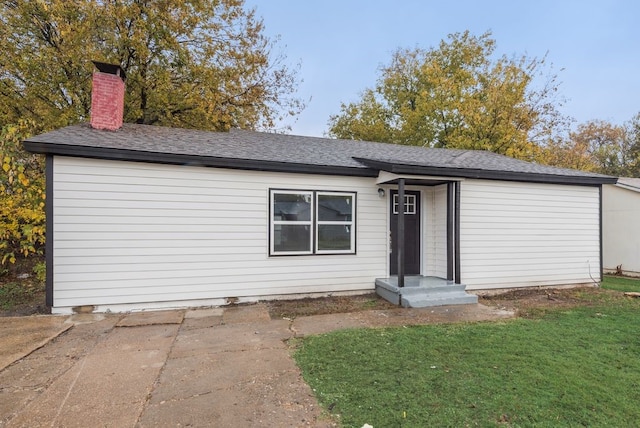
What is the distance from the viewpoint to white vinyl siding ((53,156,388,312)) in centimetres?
565

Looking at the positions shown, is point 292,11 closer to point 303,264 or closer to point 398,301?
point 303,264

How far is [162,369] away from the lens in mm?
3580

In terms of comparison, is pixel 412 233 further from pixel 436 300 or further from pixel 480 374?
pixel 480 374

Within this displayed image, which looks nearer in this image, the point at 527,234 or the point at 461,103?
the point at 527,234

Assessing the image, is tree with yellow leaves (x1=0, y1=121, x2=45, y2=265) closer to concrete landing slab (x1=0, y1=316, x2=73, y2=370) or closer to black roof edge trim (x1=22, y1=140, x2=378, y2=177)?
black roof edge trim (x1=22, y1=140, x2=378, y2=177)

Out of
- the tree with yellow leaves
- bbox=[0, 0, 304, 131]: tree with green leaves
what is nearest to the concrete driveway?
the tree with yellow leaves

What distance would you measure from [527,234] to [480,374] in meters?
5.80

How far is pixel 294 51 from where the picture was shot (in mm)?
14531

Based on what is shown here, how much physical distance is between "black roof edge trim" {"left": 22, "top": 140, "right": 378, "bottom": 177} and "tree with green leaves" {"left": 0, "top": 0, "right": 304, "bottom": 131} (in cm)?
619

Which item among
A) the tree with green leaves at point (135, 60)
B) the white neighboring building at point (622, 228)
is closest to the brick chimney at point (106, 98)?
the tree with green leaves at point (135, 60)

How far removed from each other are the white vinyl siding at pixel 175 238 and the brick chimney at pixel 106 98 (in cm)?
180

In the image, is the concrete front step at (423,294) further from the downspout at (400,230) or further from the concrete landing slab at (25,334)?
the concrete landing slab at (25,334)

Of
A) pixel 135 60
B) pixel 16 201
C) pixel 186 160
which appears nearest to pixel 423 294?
pixel 186 160

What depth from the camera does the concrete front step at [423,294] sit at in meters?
6.39
